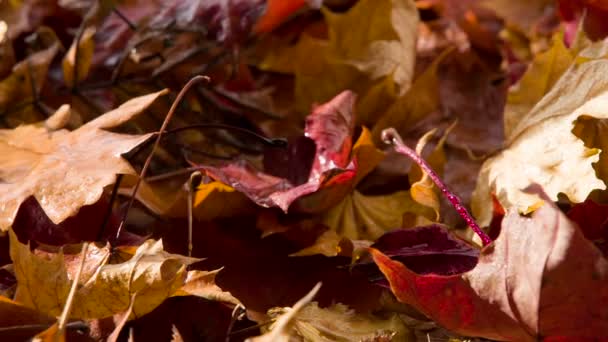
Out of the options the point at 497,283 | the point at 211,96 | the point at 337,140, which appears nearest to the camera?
the point at 497,283

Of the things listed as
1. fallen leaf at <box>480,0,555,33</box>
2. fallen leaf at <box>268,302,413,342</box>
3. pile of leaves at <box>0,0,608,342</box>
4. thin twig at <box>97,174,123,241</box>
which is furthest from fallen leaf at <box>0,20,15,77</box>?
fallen leaf at <box>480,0,555,33</box>

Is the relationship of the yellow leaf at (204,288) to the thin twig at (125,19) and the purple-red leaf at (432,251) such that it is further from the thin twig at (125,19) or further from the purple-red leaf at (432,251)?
the thin twig at (125,19)

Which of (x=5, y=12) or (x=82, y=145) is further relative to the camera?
(x=5, y=12)

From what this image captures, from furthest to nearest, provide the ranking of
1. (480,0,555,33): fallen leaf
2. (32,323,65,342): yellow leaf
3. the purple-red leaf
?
1. (480,0,555,33): fallen leaf
2. the purple-red leaf
3. (32,323,65,342): yellow leaf

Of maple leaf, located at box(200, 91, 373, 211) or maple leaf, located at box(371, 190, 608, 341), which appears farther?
maple leaf, located at box(200, 91, 373, 211)

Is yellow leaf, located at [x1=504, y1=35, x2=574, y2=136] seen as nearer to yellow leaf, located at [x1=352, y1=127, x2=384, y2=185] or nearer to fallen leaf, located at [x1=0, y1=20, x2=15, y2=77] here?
yellow leaf, located at [x1=352, y1=127, x2=384, y2=185]

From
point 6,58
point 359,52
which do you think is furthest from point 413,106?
point 6,58

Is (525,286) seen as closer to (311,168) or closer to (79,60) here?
(311,168)

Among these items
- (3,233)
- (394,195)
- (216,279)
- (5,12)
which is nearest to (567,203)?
(394,195)

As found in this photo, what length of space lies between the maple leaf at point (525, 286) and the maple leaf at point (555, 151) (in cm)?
9

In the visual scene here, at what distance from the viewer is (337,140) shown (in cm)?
51

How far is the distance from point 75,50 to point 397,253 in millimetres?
285

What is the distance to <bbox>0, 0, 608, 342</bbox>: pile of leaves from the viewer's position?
37 centimetres

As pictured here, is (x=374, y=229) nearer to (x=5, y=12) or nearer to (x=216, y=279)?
(x=216, y=279)
